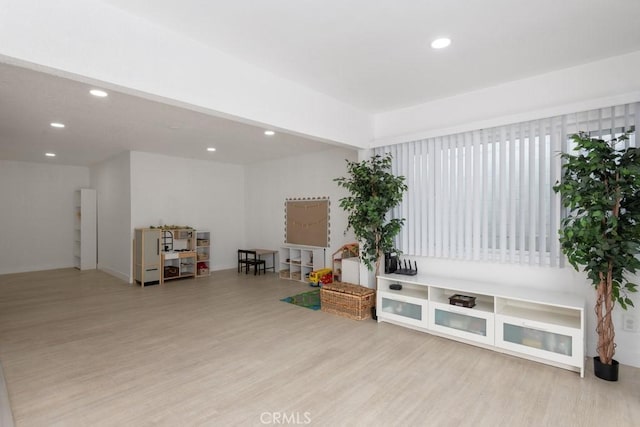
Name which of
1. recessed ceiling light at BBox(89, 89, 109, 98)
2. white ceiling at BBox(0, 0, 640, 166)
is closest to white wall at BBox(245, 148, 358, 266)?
white ceiling at BBox(0, 0, 640, 166)

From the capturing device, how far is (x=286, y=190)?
7480 millimetres

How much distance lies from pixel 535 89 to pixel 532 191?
107 cm

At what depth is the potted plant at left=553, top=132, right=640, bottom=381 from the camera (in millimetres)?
2623

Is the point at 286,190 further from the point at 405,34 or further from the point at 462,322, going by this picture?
the point at 405,34

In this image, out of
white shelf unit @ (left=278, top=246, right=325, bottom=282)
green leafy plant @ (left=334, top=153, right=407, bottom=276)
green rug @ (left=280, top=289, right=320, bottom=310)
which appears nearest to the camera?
green leafy plant @ (left=334, top=153, right=407, bottom=276)

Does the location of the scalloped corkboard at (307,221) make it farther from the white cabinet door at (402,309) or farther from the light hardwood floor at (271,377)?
the white cabinet door at (402,309)

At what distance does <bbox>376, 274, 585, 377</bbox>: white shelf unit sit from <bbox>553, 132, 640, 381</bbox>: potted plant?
0.21 meters

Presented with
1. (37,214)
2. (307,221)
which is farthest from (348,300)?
(37,214)

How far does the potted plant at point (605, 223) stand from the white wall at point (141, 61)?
265 cm

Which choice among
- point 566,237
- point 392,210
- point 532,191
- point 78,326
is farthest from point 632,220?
point 78,326

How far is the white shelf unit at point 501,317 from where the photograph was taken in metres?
2.89

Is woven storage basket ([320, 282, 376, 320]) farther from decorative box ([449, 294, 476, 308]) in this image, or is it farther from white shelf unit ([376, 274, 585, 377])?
decorative box ([449, 294, 476, 308])

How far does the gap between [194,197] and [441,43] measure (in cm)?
644

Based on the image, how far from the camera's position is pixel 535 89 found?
3.44 m
